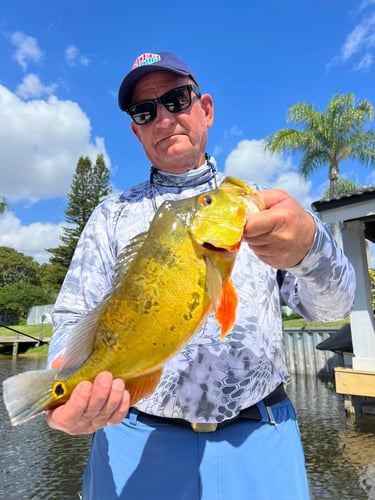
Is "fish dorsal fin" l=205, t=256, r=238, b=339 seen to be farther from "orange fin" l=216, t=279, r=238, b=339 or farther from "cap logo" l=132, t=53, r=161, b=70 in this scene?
"cap logo" l=132, t=53, r=161, b=70

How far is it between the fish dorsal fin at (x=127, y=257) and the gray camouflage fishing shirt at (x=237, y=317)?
15.7 inches

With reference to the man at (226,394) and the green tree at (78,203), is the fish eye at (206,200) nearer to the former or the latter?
the man at (226,394)

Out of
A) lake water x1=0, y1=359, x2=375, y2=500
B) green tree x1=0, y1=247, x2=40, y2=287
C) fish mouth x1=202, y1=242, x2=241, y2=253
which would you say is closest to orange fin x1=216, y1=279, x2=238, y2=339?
fish mouth x1=202, y1=242, x2=241, y2=253

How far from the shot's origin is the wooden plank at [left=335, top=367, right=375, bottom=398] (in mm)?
8148

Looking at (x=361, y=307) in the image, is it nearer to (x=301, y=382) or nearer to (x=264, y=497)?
(x=301, y=382)

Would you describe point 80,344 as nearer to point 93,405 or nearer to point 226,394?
point 93,405

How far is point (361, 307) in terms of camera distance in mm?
8852

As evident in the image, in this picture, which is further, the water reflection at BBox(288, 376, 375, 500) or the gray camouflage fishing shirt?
the water reflection at BBox(288, 376, 375, 500)

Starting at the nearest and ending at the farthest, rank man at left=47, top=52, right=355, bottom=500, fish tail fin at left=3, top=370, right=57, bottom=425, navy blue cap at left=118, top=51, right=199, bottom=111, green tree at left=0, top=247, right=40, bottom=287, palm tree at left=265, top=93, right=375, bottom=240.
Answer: fish tail fin at left=3, top=370, right=57, bottom=425 < man at left=47, top=52, right=355, bottom=500 < navy blue cap at left=118, top=51, right=199, bottom=111 < palm tree at left=265, top=93, right=375, bottom=240 < green tree at left=0, top=247, right=40, bottom=287

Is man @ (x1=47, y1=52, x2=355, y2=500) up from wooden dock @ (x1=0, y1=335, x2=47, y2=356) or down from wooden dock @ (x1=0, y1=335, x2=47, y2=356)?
down


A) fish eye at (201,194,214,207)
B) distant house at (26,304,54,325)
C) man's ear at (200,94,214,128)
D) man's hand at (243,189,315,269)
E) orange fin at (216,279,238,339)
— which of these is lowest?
orange fin at (216,279,238,339)

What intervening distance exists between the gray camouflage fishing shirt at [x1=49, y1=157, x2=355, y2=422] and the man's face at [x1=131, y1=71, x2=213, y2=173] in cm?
27

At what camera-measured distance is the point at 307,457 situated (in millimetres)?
7660

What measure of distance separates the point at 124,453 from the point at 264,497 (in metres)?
0.60
